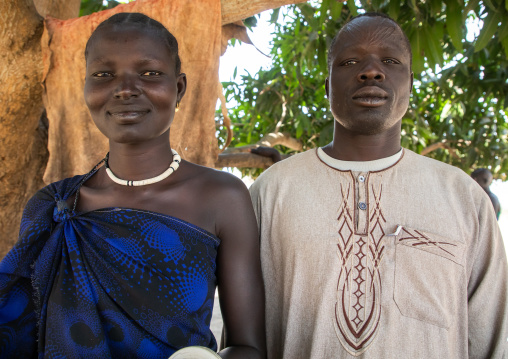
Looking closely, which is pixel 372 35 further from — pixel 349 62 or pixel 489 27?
pixel 489 27

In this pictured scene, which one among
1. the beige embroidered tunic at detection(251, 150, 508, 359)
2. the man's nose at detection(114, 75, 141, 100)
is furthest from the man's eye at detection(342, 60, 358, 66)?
the man's nose at detection(114, 75, 141, 100)

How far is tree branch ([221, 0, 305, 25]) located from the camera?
218 centimetres

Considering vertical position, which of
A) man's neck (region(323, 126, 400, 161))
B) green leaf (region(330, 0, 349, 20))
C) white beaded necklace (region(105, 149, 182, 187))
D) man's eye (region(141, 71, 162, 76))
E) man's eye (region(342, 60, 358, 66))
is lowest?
white beaded necklace (region(105, 149, 182, 187))

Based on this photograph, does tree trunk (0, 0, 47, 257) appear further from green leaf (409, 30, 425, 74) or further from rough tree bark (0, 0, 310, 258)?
green leaf (409, 30, 425, 74)

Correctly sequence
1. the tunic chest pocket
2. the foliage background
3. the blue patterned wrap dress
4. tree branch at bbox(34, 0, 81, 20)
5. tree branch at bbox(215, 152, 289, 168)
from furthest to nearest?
1. the foliage background
2. tree branch at bbox(215, 152, 289, 168)
3. tree branch at bbox(34, 0, 81, 20)
4. the tunic chest pocket
5. the blue patterned wrap dress

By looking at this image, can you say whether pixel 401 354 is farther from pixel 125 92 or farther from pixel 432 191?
pixel 125 92

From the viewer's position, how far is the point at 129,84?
133 cm

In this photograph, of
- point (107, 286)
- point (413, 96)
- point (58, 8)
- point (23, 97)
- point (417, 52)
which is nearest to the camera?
point (107, 286)

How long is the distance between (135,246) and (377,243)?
2.20ft

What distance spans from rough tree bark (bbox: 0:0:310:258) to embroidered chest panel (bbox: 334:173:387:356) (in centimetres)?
85

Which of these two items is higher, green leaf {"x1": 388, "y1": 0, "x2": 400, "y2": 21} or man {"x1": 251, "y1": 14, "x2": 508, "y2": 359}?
green leaf {"x1": 388, "y1": 0, "x2": 400, "y2": 21}

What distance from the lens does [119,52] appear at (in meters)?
1.35

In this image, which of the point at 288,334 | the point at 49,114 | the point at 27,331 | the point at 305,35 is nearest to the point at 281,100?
the point at 305,35

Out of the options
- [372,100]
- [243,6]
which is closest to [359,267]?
[372,100]
